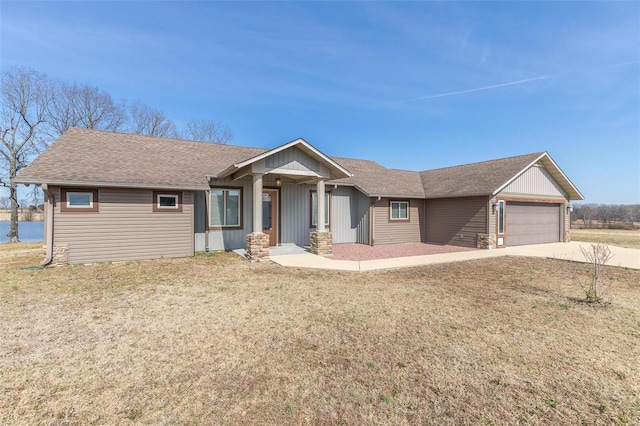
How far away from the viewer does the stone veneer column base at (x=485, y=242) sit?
43.9 ft

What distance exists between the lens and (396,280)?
297 inches

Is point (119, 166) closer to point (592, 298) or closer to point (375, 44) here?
point (375, 44)

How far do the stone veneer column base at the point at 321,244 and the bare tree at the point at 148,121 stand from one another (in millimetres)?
23035

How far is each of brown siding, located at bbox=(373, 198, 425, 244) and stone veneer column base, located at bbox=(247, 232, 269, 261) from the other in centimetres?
653

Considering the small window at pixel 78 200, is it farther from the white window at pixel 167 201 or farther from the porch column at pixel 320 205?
the porch column at pixel 320 205

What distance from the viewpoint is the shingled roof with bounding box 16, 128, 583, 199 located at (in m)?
9.20

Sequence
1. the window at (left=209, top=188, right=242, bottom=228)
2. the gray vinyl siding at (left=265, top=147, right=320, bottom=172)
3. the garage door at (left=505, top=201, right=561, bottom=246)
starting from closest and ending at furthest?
the gray vinyl siding at (left=265, top=147, right=320, bottom=172)
the window at (left=209, top=188, right=242, bottom=228)
the garage door at (left=505, top=201, right=561, bottom=246)

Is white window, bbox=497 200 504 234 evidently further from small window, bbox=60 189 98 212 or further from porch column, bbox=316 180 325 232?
small window, bbox=60 189 98 212

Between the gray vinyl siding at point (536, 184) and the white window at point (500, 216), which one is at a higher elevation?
the gray vinyl siding at point (536, 184)

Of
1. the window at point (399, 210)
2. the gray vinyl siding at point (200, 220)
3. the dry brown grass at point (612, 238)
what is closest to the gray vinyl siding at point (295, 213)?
the gray vinyl siding at point (200, 220)

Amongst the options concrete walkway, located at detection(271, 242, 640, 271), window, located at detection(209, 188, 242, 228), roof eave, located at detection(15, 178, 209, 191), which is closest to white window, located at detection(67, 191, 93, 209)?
roof eave, located at detection(15, 178, 209, 191)

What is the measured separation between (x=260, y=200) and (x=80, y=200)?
5.71 m

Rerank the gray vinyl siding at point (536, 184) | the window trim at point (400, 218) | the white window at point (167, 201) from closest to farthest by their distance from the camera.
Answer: the white window at point (167, 201) → the gray vinyl siding at point (536, 184) → the window trim at point (400, 218)

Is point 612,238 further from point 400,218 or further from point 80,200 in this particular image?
point 80,200
